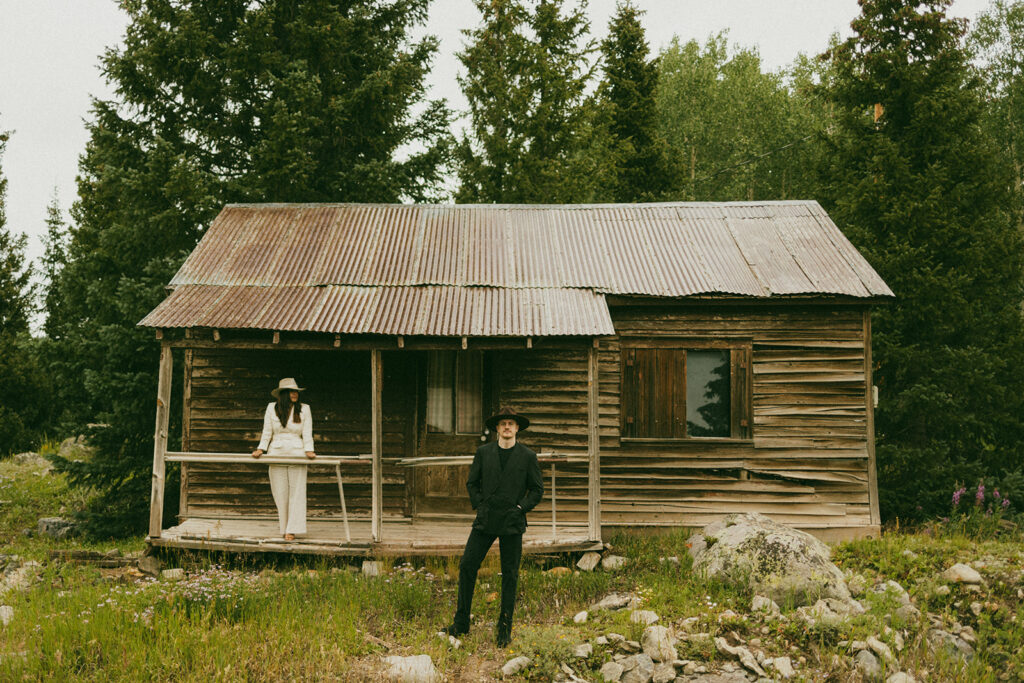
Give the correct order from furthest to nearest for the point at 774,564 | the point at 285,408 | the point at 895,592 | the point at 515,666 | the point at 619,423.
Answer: the point at 619,423, the point at 285,408, the point at 774,564, the point at 895,592, the point at 515,666

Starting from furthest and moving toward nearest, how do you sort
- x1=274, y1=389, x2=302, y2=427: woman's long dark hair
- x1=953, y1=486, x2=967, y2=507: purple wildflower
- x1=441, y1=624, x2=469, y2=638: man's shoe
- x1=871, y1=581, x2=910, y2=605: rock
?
x1=953, y1=486, x2=967, y2=507: purple wildflower < x1=274, y1=389, x2=302, y2=427: woman's long dark hair < x1=871, y1=581, x2=910, y2=605: rock < x1=441, y1=624, x2=469, y2=638: man's shoe

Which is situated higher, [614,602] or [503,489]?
[503,489]

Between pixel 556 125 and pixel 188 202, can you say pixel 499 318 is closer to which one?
pixel 188 202

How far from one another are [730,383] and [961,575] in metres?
3.85

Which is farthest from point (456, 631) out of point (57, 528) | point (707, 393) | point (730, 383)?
point (57, 528)

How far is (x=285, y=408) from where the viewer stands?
29.5ft

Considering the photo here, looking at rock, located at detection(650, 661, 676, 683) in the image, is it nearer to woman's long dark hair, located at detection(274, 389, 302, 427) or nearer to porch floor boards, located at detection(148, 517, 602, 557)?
porch floor boards, located at detection(148, 517, 602, 557)

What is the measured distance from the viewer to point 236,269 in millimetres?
10938

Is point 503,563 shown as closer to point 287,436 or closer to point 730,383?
point 287,436

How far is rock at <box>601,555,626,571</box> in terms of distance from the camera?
879 centimetres

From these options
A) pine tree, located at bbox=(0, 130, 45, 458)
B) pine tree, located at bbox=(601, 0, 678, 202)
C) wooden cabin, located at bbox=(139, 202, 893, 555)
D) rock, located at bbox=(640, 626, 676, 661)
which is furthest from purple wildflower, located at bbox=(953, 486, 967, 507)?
pine tree, located at bbox=(0, 130, 45, 458)

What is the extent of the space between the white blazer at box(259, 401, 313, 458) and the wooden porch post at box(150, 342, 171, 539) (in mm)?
1300

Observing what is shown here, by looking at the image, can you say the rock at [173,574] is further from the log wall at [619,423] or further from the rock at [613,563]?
the rock at [613,563]

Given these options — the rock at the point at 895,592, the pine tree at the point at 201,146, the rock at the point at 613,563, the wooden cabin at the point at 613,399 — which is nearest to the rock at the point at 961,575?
the rock at the point at 895,592
